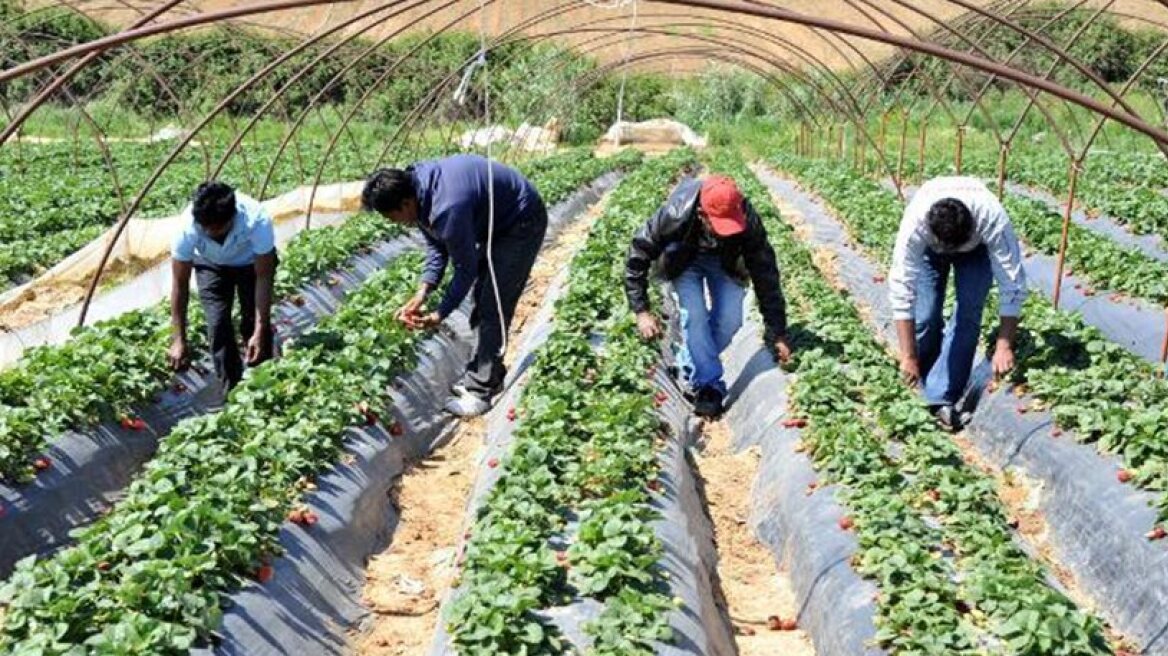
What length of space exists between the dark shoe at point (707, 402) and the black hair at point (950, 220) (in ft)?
6.92

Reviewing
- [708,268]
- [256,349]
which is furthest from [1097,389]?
[256,349]

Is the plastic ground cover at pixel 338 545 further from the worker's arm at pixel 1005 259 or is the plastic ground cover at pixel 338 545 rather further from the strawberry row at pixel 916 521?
the worker's arm at pixel 1005 259

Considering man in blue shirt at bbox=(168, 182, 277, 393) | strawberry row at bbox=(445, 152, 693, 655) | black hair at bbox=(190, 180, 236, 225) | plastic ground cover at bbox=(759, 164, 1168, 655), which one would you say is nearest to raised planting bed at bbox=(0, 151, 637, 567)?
man in blue shirt at bbox=(168, 182, 277, 393)

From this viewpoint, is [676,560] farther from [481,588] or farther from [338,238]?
[338,238]

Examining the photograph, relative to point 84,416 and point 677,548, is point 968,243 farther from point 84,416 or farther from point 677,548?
point 84,416

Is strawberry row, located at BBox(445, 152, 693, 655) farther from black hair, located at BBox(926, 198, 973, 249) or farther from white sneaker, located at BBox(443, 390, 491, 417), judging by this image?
black hair, located at BBox(926, 198, 973, 249)

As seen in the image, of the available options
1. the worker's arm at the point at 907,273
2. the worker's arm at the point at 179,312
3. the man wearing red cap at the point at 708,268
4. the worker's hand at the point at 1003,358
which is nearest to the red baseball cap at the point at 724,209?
the man wearing red cap at the point at 708,268

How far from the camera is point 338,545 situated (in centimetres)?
613

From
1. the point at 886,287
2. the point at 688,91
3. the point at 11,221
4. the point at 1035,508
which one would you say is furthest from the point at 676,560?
the point at 688,91

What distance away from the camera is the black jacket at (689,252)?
7.99 meters

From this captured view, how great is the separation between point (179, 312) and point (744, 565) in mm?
3810

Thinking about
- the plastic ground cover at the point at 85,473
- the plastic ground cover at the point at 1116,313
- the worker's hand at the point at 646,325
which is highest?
the worker's hand at the point at 646,325

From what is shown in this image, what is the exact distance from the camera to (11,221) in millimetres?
16953

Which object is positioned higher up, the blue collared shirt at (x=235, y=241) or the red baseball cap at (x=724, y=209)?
the red baseball cap at (x=724, y=209)
